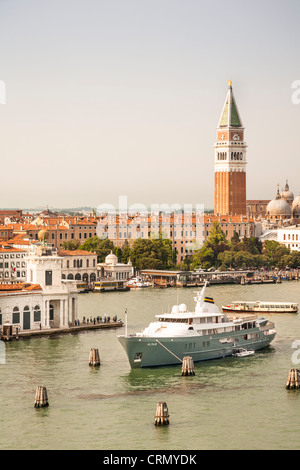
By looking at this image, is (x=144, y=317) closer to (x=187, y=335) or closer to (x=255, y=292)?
(x=187, y=335)

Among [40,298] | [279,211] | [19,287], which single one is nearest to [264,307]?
[40,298]

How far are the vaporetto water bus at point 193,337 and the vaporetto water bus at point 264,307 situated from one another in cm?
484

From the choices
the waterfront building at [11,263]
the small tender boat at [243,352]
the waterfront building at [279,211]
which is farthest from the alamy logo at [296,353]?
the waterfront building at [279,211]

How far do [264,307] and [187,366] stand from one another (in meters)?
8.72

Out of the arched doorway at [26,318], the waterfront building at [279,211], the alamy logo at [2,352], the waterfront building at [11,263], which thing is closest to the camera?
the alamy logo at [2,352]

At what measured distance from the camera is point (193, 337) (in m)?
15.3

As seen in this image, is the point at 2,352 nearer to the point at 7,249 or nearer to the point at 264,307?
the point at 264,307

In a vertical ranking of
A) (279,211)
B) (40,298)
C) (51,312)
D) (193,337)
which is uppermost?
(279,211)

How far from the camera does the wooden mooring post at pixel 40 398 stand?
12133 millimetres

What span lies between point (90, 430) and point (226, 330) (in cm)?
525

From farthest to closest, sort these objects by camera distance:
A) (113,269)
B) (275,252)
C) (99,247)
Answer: (275,252) < (99,247) < (113,269)

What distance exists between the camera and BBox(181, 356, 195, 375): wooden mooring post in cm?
1426

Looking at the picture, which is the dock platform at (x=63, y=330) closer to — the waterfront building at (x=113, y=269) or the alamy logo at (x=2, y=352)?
the alamy logo at (x=2, y=352)

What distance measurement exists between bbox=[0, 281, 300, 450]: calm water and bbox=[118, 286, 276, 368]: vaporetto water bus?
22cm
